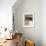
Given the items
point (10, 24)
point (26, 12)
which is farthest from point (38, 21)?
point (10, 24)

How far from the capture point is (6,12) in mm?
5008

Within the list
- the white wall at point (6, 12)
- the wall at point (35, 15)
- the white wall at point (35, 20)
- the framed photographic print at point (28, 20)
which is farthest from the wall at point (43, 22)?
the white wall at point (6, 12)

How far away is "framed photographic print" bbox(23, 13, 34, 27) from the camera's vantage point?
5637mm

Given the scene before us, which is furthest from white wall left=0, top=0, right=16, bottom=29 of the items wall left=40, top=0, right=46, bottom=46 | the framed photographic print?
wall left=40, top=0, right=46, bottom=46

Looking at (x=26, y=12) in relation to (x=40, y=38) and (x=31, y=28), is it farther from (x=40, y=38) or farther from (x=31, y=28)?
(x=40, y=38)

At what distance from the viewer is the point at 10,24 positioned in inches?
198

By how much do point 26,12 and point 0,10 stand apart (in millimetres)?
1252

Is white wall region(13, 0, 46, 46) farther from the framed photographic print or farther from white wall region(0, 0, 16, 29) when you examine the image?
white wall region(0, 0, 16, 29)

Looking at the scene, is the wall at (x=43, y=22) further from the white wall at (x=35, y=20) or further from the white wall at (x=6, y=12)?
the white wall at (x=6, y=12)

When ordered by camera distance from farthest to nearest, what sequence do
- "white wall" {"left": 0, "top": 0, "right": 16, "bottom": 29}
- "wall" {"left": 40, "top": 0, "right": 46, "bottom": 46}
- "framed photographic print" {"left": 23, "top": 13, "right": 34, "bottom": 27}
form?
"framed photographic print" {"left": 23, "top": 13, "right": 34, "bottom": 27} < "wall" {"left": 40, "top": 0, "right": 46, "bottom": 46} < "white wall" {"left": 0, "top": 0, "right": 16, "bottom": 29}

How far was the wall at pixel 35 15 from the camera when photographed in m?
5.68

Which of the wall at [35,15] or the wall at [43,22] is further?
the wall at [35,15]

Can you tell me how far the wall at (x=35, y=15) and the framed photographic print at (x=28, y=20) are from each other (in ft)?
0.45

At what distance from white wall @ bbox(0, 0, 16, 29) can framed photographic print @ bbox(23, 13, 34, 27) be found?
35.0 inches
